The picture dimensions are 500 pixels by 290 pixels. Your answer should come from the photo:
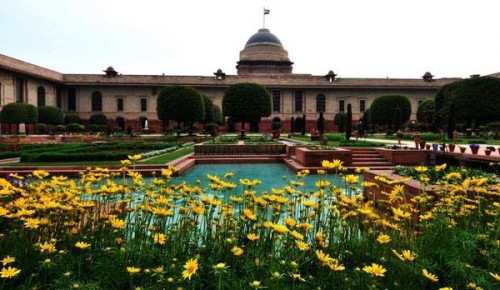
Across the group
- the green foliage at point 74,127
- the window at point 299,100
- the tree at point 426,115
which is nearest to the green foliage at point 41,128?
the green foliage at point 74,127

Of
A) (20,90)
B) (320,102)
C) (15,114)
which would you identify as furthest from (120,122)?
(320,102)

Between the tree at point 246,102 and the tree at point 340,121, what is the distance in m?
15.2

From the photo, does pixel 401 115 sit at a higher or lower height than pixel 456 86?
lower

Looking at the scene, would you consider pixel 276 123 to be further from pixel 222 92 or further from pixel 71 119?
pixel 71 119

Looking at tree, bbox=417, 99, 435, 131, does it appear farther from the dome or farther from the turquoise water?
the turquoise water

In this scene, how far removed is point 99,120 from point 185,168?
1227 inches

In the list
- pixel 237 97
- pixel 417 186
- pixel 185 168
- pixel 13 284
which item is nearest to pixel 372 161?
pixel 185 168

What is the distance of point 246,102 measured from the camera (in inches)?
926

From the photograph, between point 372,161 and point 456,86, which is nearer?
point 372,161

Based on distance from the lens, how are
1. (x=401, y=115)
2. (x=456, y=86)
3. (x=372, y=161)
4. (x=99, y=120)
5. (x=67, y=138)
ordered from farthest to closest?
(x=99, y=120)
(x=401, y=115)
(x=456, y=86)
(x=67, y=138)
(x=372, y=161)

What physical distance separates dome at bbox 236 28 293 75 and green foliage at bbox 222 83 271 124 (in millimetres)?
24231

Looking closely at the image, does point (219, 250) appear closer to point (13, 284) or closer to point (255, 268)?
point (255, 268)

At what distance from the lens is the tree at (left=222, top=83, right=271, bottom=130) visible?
2362 cm

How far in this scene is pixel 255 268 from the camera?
229 cm
